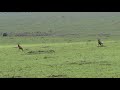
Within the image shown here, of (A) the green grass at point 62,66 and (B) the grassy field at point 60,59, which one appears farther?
(B) the grassy field at point 60,59

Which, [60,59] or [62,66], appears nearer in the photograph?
[62,66]

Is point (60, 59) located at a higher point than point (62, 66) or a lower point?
higher

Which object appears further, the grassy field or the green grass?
the grassy field
